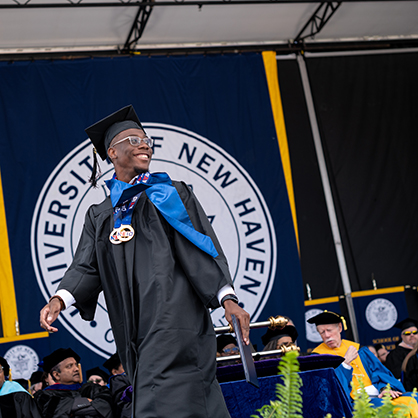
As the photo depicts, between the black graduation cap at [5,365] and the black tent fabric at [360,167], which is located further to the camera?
the black tent fabric at [360,167]

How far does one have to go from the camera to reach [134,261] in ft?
5.90

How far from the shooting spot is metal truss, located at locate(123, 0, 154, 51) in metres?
7.05

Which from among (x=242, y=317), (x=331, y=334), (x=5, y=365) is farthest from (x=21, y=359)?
(x=242, y=317)

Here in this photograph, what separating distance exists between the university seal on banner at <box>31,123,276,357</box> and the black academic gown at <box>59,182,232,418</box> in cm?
459

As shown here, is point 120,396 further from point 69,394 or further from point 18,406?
point 18,406

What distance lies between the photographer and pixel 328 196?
8.02 m

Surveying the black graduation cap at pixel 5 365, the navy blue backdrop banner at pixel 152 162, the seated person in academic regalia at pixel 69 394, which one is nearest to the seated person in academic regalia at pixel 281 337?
the seated person in academic regalia at pixel 69 394

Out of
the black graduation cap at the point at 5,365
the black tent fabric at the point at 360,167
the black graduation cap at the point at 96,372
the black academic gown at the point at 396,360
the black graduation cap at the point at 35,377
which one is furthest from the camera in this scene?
the black tent fabric at the point at 360,167

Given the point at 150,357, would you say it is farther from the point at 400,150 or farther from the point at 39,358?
the point at 400,150

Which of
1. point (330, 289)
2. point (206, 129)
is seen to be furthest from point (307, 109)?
point (330, 289)

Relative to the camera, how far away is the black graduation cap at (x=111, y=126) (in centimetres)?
206

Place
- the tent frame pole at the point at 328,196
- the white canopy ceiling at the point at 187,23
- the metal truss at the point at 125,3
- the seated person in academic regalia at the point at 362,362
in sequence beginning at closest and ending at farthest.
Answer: the seated person in academic regalia at the point at 362,362 < the metal truss at the point at 125,3 < the white canopy ceiling at the point at 187,23 < the tent frame pole at the point at 328,196

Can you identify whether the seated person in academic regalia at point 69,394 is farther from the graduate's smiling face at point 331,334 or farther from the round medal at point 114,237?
the round medal at point 114,237

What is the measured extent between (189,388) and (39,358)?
511cm
